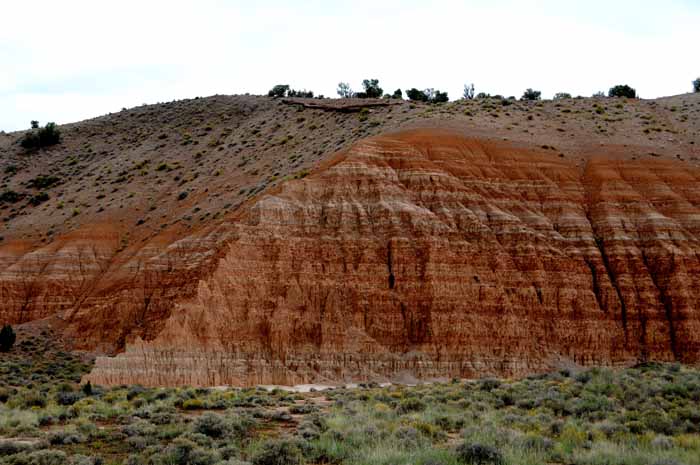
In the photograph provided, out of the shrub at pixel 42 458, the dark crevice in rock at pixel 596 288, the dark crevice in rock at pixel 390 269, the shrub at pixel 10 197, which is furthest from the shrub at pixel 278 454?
the shrub at pixel 10 197

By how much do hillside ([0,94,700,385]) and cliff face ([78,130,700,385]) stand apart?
0.10m

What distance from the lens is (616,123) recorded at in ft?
193

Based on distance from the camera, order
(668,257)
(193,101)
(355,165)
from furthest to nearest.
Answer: (193,101) < (355,165) < (668,257)

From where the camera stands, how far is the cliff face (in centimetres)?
4009

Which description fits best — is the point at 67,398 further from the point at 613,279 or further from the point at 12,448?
the point at 613,279

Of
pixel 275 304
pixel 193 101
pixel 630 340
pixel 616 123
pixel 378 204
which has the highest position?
pixel 193 101

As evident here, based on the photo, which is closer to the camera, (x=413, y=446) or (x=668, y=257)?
(x=413, y=446)

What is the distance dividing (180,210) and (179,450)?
39.6m

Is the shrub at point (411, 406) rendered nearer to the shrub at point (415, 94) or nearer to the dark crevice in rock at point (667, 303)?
the dark crevice in rock at point (667, 303)

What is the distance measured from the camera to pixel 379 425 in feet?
67.1

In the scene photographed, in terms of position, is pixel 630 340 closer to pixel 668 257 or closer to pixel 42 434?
pixel 668 257

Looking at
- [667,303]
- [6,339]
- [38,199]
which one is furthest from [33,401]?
[38,199]

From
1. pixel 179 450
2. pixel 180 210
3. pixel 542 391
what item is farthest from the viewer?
pixel 180 210

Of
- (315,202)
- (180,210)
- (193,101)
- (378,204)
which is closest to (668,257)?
(378,204)
